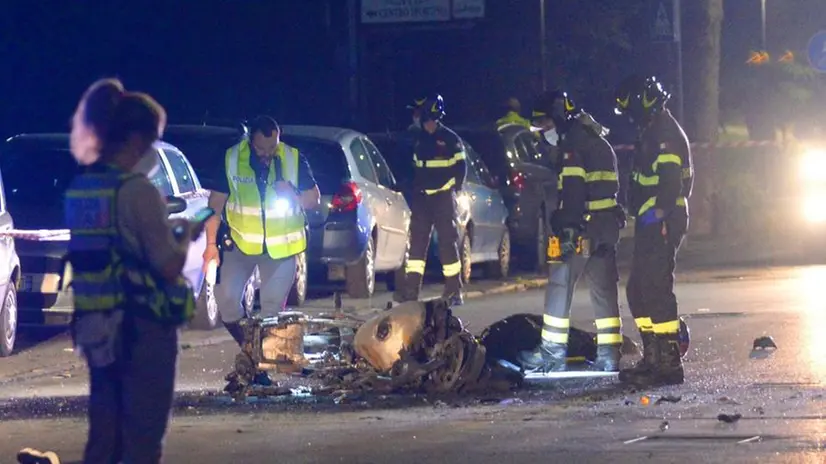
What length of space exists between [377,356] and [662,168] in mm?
2025

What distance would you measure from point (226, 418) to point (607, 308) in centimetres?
277

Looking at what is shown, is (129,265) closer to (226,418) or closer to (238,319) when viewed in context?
(226,418)

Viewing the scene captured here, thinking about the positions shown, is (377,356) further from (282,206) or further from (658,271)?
(658,271)

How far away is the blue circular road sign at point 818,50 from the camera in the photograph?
28531 millimetres

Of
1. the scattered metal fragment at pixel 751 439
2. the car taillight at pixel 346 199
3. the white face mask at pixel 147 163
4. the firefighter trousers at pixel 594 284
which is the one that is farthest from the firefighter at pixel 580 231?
the white face mask at pixel 147 163

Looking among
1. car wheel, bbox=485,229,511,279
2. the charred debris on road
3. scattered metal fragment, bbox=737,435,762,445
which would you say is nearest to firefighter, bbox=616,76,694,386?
the charred debris on road

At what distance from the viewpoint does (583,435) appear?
26.5ft

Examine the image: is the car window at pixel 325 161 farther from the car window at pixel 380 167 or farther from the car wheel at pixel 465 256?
the car wheel at pixel 465 256

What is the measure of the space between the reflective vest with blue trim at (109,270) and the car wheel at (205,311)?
24.0ft

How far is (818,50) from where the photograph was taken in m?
28.7

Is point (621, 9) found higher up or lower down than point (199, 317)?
higher up

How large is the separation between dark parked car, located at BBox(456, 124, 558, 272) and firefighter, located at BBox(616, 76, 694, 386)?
8.36 metres

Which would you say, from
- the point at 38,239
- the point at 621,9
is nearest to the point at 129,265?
the point at 38,239

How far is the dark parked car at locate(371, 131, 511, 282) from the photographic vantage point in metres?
16.9
